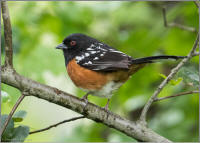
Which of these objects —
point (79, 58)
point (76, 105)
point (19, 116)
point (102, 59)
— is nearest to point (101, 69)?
point (102, 59)

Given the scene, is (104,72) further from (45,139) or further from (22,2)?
(45,139)

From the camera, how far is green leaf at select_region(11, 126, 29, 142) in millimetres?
1995

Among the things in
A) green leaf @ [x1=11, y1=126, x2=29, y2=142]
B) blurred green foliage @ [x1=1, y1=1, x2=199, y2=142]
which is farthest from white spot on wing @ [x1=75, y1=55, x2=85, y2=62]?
green leaf @ [x1=11, y1=126, x2=29, y2=142]

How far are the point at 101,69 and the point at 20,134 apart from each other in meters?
1.07

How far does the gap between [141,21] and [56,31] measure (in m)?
1.83

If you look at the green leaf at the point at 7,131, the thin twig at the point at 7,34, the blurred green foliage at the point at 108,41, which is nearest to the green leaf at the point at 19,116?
the green leaf at the point at 7,131

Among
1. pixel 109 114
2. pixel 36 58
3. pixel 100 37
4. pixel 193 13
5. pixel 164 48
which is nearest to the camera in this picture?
pixel 109 114

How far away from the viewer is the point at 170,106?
4254mm

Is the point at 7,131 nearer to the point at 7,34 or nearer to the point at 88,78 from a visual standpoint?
the point at 7,34

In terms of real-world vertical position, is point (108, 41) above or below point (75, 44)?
below

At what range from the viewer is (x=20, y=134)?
6.64 ft

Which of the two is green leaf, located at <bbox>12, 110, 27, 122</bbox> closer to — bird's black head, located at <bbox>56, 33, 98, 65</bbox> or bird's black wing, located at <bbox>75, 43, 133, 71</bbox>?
bird's black wing, located at <bbox>75, 43, 133, 71</bbox>

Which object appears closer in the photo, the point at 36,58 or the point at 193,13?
the point at 36,58

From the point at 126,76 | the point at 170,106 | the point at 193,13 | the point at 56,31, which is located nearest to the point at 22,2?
the point at 56,31
